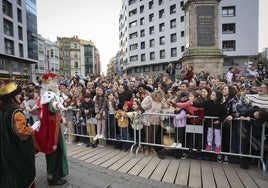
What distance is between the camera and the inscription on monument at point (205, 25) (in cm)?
1219

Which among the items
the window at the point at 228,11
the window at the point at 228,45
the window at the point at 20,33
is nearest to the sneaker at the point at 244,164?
the window at the point at 228,45

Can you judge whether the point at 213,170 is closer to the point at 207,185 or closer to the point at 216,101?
the point at 207,185

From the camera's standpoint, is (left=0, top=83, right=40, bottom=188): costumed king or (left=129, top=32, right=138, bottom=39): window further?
(left=129, top=32, right=138, bottom=39): window

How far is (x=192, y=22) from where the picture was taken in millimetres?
12438

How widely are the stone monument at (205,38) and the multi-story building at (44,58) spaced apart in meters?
52.6

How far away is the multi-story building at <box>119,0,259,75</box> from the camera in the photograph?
34969mm

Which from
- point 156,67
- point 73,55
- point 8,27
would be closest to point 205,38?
point 156,67

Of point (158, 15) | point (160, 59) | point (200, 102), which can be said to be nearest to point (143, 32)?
point (158, 15)

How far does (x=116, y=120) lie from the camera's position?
259 inches

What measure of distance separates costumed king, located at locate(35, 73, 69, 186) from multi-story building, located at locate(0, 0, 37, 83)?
30399 millimetres

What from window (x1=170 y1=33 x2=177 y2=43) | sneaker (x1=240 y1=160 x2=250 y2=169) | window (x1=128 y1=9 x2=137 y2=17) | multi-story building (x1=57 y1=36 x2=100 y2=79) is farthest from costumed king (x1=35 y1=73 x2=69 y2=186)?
multi-story building (x1=57 y1=36 x2=100 y2=79)

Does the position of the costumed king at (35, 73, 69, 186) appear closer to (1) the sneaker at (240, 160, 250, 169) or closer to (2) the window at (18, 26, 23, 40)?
(1) the sneaker at (240, 160, 250, 169)

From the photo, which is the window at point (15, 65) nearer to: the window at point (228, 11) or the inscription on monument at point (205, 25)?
the inscription on monument at point (205, 25)

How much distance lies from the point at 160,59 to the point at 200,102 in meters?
39.0
